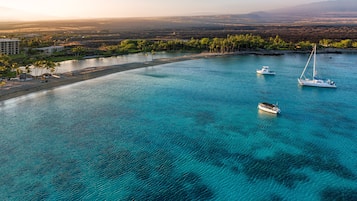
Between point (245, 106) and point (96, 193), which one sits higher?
point (245, 106)

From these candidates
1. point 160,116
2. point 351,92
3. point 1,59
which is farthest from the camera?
point 1,59

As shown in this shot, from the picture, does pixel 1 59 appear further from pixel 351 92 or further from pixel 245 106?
pixel 351 92

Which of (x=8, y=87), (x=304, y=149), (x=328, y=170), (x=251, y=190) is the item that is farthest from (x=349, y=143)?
(x=8, y=87)

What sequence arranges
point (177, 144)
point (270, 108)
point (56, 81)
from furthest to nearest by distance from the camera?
point (56, 81) < point (270, 108) < point (177, 144)

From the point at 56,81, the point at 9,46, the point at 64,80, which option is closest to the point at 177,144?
the point at 56,81

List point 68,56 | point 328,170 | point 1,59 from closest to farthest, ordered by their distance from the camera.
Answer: point 328,170, point 1,59, point 68,56

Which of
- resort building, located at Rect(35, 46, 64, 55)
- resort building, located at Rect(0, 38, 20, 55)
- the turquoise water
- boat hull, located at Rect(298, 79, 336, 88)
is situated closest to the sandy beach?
the turquoise water

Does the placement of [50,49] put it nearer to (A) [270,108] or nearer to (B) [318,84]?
(B) [318,84]

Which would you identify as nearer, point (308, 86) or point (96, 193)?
point (96, 193)
